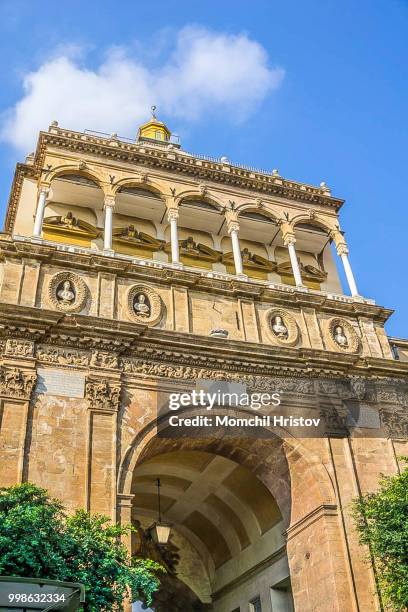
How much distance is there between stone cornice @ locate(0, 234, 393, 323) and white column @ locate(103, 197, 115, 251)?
3.07 feet

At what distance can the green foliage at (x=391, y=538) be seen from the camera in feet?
49.3

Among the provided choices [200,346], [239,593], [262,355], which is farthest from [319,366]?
[239,593]

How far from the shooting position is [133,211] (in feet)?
76.6

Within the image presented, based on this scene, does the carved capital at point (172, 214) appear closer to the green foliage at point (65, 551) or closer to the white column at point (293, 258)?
the white column at point (293, 258)

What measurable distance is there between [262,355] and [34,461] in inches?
277

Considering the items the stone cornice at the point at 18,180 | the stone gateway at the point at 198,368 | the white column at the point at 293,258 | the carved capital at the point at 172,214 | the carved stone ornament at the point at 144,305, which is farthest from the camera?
the stone cornice at the point at 18,180

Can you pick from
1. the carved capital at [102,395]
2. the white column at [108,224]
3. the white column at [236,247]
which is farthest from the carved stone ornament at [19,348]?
the white column at [236,247]

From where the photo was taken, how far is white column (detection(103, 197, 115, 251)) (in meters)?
20.0

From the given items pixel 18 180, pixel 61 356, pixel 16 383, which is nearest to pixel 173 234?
pixel 18 180

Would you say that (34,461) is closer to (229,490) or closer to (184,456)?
(184,456)

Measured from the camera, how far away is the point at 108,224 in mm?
20609

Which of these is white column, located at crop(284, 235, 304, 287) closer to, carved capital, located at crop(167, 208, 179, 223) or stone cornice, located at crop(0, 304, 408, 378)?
stone cornice, located at crop(0, 304, 408, 378)

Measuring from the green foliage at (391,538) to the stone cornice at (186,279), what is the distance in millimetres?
6643

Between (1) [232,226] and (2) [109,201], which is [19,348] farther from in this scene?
(1) [232,226]
